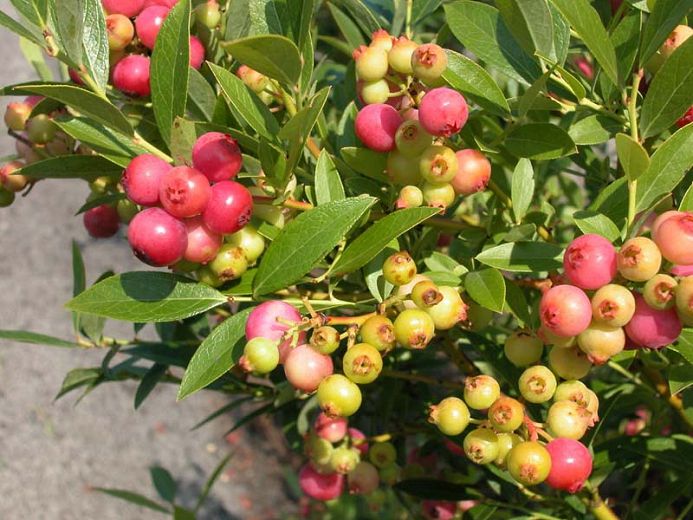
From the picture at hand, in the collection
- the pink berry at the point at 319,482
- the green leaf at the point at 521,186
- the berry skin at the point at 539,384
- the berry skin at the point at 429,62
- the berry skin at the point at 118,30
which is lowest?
the pink berry at the point at 319,482

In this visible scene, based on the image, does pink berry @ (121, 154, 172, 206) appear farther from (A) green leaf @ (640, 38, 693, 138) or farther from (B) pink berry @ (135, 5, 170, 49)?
(A) green leaf @ (640, 38, 693, 138)

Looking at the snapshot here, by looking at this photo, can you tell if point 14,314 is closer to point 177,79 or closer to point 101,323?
point 101,323

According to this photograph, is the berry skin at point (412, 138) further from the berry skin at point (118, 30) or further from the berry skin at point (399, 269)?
the berry skin at point (118, 30)

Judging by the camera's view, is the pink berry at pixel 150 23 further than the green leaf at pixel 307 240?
Yes

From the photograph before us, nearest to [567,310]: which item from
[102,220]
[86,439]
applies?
[102,220]

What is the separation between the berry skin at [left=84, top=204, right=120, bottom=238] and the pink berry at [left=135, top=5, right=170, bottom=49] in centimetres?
31

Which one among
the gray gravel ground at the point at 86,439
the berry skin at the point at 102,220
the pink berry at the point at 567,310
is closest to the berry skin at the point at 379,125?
the pink berry at the point at 567,310

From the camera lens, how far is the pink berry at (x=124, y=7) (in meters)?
0.89

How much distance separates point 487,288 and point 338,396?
0.59 ft

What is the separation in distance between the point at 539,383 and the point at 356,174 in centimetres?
31

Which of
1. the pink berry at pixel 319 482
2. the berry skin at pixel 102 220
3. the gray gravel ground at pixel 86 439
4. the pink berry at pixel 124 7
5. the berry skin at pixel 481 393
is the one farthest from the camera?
the gray gravel ground at pixel 86 439

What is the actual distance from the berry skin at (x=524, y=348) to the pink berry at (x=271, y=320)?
24 centimetres

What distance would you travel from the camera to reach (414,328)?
2.44 feet

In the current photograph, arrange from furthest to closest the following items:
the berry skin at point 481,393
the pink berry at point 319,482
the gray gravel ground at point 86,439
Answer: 1. the gray gravel ground at point 86,439
2. the pink berry at point 319,482
3. the berry skin at point 481,393
